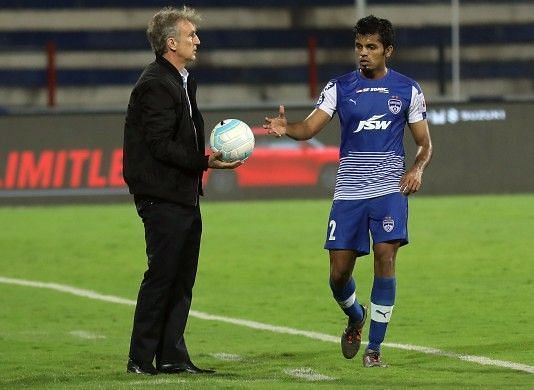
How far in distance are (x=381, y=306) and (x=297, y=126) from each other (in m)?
1.14

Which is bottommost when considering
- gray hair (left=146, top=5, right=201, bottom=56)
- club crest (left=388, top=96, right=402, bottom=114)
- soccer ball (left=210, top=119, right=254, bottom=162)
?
soccer ball (left=210, top=119, right=254, bottom=162)

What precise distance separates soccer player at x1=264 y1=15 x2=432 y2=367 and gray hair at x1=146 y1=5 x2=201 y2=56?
763 mm

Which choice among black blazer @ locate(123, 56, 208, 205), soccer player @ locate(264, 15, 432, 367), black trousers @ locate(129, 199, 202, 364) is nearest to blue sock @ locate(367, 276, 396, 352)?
soccer player @ locate(264, 15, 432, 367)

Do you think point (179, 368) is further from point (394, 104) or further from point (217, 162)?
point (394, 104)

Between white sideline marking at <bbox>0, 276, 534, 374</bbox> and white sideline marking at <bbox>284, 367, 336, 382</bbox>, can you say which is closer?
white sideline marking at <bbox>284, 367, 336, 382</bbox>

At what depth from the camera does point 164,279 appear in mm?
9211

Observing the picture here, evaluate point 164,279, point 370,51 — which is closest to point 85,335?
point 164,279

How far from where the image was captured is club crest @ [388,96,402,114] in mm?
9578

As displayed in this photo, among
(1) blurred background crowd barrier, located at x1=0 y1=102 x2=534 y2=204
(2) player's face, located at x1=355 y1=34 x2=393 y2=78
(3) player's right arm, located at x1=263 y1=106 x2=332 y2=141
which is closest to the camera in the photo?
(3) player's right arm, located at x1=263 y1=106 x2=332 y2=141

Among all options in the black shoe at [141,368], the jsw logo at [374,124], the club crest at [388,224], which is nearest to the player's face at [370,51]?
the jsw logo at [374,124]

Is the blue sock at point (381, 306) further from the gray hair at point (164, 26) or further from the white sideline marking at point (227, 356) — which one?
the gray hair at point (164, 26)

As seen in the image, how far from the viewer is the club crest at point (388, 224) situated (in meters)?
9.54

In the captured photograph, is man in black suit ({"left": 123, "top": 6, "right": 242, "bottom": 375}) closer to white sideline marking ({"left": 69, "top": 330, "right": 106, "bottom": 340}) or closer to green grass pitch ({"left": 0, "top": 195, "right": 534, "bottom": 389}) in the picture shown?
green grass pitch ({"left": 0, "top": 195, "right": 534, "bottom": 389})

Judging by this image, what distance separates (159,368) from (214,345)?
5.75 ft
